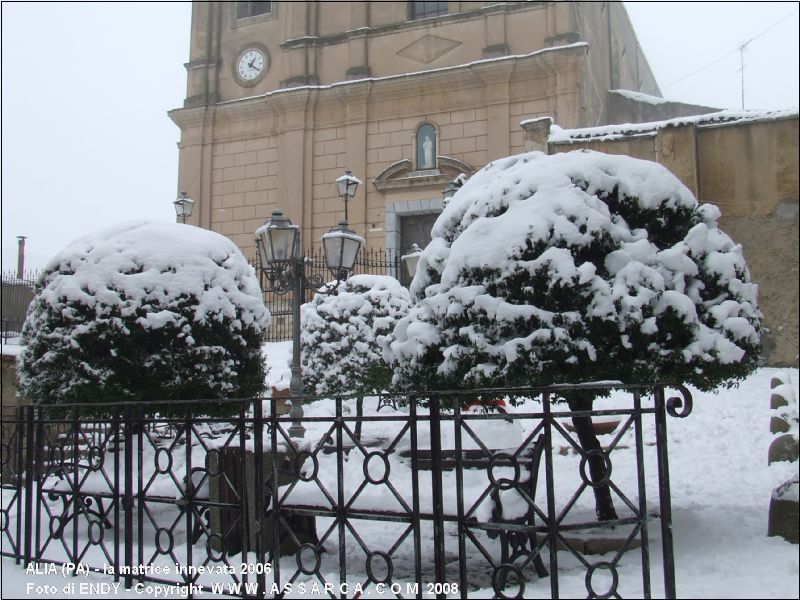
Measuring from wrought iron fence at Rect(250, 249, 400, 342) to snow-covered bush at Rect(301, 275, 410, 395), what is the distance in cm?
647

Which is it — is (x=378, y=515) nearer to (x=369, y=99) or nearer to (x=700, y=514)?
(x=700, y=514)

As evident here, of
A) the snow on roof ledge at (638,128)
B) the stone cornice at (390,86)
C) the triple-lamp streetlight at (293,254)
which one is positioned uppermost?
the stone cornice at (390,86)

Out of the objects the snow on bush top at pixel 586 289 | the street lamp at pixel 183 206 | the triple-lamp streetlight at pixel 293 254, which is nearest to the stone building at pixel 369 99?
the street lamp at pixel 183 206

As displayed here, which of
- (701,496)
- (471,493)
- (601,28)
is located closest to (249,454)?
(471,493)

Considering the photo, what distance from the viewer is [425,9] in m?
20.8

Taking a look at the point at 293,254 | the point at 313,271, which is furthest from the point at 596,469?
the point at 313,271

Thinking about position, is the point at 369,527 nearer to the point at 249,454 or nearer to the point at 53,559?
the point at 249,454

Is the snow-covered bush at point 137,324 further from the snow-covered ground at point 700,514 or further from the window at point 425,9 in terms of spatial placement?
the window at point 425,9

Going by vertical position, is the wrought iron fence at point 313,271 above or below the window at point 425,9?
below

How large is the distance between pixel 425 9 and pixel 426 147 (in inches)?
153

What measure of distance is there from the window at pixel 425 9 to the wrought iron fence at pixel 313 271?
21.0 feet

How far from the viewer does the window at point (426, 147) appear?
19938mm

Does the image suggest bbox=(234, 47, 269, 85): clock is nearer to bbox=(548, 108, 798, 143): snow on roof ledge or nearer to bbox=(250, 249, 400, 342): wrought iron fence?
bbox=(250, 249, 400, 342): wrought iron fence

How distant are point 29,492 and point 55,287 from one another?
7.78 feet
